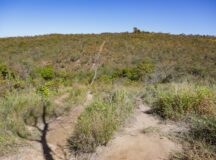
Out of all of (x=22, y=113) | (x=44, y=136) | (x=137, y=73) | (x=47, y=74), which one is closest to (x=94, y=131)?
(x=44, y=136)

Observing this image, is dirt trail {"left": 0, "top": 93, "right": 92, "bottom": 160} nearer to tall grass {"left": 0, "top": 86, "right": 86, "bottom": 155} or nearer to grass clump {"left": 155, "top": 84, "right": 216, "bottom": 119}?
tall grass {"left": 0, "top": 86, "right": 86, "bottom": 155}

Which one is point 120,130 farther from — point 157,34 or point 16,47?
point 157,34

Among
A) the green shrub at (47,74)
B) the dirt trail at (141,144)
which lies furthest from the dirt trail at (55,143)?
the green shrub at (47,74)

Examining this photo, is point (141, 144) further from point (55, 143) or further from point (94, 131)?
point (55, 143)

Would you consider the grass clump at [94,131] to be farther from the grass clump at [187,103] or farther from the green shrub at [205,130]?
the green shrub at [205,130]

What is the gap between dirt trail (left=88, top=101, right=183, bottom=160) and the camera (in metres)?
4.14

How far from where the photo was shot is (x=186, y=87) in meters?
6.01

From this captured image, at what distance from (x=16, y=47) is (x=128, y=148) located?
2723cm

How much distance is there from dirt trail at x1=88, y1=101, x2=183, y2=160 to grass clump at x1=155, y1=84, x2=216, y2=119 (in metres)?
0.32

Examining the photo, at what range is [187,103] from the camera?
216 inches

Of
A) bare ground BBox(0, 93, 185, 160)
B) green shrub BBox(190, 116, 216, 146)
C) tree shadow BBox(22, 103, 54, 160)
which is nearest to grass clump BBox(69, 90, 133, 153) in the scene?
bare ground BBox(0, 93, 185, 160)

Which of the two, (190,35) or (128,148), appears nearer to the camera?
(128,148)

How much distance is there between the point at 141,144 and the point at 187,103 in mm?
1489

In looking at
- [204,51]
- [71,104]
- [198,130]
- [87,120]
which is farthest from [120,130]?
[204,51]
